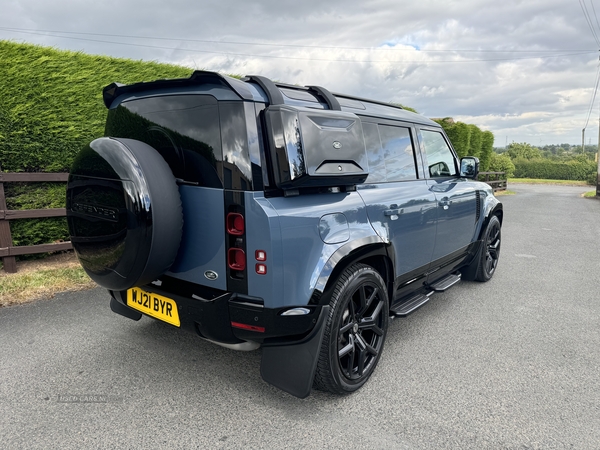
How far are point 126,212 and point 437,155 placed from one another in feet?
9.67

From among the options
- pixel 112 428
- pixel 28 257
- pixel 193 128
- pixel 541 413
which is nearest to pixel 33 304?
pixel 28 257

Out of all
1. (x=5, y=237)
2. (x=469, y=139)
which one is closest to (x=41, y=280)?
(x=5, y=237)

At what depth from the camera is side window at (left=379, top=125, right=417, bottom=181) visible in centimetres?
320

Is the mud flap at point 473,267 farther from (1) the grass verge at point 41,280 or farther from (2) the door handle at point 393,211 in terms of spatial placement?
(1) the grass verge at point 41,280

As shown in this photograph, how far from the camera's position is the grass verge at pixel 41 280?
4.14 metres

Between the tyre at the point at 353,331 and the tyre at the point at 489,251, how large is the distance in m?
2.42

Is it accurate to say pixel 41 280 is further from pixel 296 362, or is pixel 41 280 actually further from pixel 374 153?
pixel 374 153

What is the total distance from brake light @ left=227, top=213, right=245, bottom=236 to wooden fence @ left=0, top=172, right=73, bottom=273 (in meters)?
3.55

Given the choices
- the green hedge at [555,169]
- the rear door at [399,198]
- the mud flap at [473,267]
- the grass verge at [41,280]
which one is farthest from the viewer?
the green hedge at [555,169]

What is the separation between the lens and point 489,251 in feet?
16.8

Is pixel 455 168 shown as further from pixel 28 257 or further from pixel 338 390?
pixel 28 257

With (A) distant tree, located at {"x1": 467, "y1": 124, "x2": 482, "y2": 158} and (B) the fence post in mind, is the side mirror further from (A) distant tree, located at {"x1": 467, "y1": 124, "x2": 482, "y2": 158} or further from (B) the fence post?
(A) distant tree, located at {"x1": 467, "y1": 124, "x2": 482, "y2": 158}

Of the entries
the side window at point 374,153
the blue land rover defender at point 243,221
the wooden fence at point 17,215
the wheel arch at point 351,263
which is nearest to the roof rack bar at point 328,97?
the blue land rover defender at point 243,221

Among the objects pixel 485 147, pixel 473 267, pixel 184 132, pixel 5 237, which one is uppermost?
pixel 485 147
